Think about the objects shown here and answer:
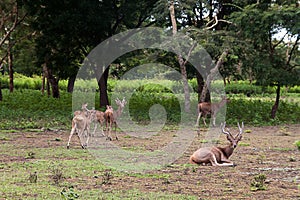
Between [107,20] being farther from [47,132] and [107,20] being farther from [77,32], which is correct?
[47,132]

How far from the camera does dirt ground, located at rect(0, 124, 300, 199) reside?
824 cm

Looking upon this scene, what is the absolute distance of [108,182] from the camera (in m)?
8.76

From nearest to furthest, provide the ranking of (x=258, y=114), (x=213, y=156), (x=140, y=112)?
(x=213, y=156) → (x=258, y=114) → (x=140, y=112)

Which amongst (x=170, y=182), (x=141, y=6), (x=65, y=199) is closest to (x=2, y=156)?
(x=170, y=182)

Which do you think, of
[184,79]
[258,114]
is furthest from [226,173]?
[258,114]

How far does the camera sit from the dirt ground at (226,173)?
27.0ft

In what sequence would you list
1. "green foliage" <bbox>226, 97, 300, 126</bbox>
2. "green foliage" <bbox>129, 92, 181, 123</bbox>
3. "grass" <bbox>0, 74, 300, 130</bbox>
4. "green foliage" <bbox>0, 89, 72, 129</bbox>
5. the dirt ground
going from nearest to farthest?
the dirt ground
"green foliage" <bbox>0, 89, 72, 129</bbox>
"grass" <bbox>0, 74, 300, 130</bbox>
"green foliage" <bbox>226, 97, 300, 126</bbox>
"green foliage" <bbox>129, 92, 181, 123</bbox>

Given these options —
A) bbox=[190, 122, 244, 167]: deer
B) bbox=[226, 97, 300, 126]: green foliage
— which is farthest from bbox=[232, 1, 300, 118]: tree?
bbox=[190, 122, 244, 167]: deer

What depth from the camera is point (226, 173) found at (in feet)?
32.5

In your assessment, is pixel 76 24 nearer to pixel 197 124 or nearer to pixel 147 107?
pixel 147 107

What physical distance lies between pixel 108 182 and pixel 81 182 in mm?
Answer: 444

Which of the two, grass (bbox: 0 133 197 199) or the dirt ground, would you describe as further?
the dirt ground

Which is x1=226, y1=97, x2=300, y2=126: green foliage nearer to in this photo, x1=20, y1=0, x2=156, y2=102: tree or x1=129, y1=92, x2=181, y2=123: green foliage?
x1=129, y1=92, x2=181, y2=123: green foliage

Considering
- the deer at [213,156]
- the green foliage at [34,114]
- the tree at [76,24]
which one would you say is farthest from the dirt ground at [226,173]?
the tree at [76,24]
